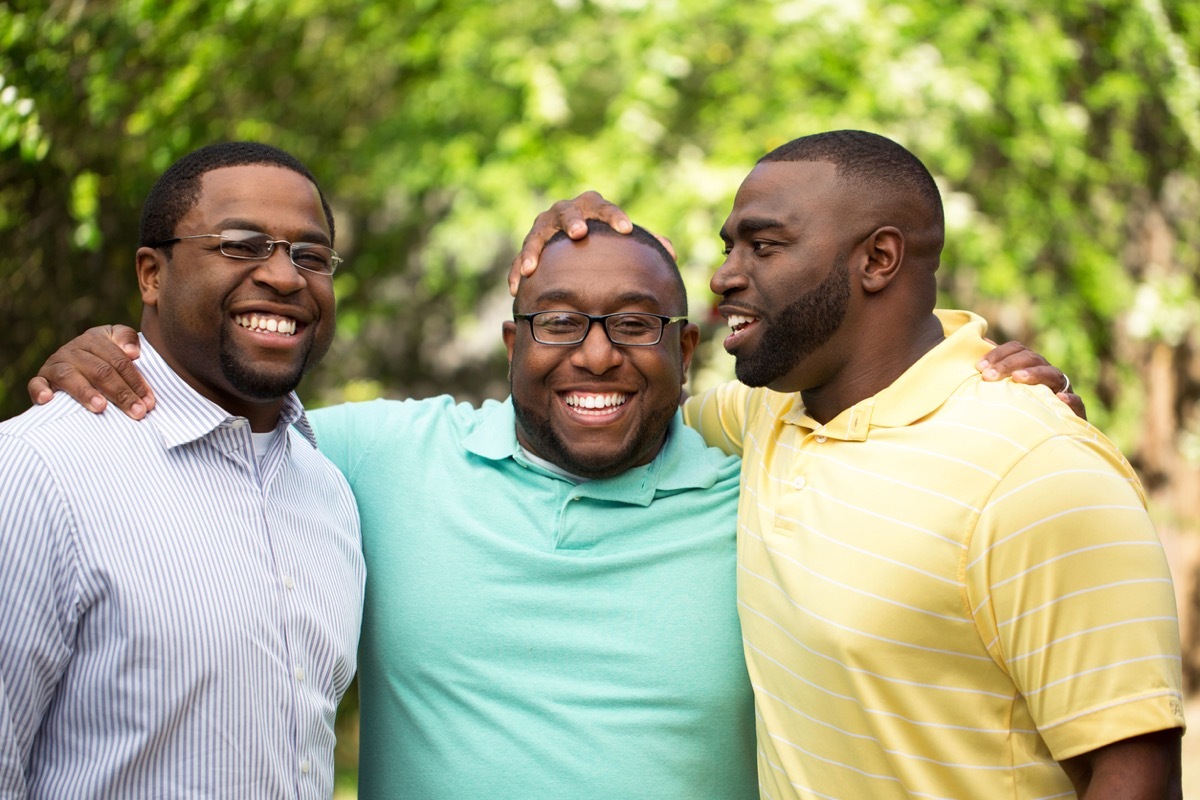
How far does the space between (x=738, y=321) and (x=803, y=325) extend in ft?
0.63

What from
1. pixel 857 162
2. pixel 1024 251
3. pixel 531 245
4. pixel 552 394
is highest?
pixel 857 162

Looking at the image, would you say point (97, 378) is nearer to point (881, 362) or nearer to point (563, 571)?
point (563, 571)

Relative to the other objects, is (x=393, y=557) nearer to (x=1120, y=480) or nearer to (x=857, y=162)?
(x=857, y=162)

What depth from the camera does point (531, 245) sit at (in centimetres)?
312

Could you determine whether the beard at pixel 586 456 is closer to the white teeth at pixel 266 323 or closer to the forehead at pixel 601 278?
the forehead at pixel 601 278

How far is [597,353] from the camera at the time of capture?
290 cm

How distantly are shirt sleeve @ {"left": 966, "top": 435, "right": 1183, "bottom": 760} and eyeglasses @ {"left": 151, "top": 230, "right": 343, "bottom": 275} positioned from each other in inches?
60.8

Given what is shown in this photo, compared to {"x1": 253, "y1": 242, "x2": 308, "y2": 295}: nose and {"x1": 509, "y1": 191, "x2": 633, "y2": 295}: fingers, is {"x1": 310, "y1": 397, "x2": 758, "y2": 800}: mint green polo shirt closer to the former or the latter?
{"x1": 509, "y1": 191, "x2": 633, "y2": 295}: fingers

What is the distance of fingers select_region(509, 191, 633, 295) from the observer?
10.1ft

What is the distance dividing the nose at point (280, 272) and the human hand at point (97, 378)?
1.06ft

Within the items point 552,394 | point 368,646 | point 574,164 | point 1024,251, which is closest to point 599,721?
point 368,646

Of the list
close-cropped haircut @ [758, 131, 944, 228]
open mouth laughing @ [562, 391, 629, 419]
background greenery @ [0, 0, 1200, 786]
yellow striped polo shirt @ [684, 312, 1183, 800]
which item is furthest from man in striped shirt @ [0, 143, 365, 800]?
background greenery @ [0, 0, 1200, 786]

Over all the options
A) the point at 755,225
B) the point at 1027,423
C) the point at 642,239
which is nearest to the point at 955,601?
the point at 1027,423

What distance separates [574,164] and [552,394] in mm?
3435
